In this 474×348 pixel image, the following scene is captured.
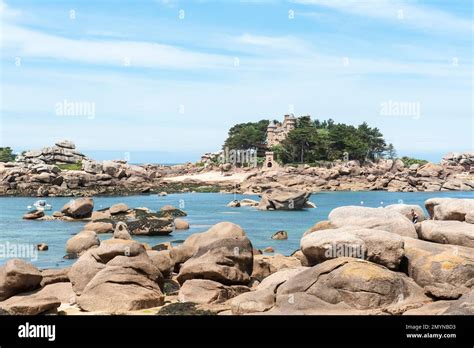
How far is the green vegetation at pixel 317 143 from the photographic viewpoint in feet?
386

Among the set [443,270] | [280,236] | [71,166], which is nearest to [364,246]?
[443,270]

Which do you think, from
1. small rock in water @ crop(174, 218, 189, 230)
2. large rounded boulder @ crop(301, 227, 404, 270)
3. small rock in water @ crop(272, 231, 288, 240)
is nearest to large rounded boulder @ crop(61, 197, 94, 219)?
small rock in water @ crop(174, 218, 189, 230)

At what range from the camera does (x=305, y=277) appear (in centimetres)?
1661

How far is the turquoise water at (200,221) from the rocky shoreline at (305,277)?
1050 cm

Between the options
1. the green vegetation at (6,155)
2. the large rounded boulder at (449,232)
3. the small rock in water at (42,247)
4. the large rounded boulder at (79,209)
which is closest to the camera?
the large rounded boulder at (449,232)

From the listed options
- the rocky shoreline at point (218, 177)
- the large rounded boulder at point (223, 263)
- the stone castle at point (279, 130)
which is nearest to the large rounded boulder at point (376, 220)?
the large rounded boulder at point (223, 263)

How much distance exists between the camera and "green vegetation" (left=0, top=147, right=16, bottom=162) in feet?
395

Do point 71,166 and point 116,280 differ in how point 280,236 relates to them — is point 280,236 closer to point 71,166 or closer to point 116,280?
point 116,280

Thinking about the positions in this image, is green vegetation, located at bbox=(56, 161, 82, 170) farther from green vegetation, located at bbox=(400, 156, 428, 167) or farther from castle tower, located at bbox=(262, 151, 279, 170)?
green vegetation, located at bbox=(400, 156, 428, 167)

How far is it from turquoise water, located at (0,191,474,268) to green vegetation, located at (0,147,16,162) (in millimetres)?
42439

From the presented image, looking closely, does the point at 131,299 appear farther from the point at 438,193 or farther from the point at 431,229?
the point at 438,193

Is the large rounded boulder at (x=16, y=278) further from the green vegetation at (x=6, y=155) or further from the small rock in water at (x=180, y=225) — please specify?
the green vegetation at (x=6, y=155)

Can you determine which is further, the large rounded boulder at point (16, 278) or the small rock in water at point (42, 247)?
the small rock in water at point (42, 247)
